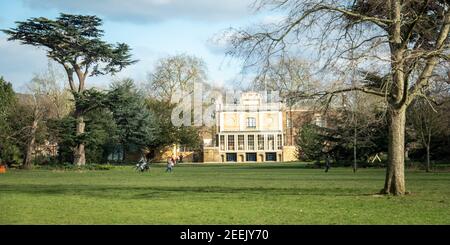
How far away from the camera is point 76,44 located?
5647cm

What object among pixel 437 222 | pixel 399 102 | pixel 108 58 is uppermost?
pixel 108 58

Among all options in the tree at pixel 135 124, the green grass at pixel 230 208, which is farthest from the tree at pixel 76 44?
the green grass at pixel 230 208

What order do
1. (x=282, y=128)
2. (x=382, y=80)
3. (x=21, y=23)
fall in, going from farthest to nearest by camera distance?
1. (x=282, y=128)
2. (x=21, y=23)
3. (x=382, y=80)

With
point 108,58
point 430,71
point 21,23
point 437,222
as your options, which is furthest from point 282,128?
point 437,222

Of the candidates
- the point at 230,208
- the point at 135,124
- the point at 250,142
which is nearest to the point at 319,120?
the point at 230,208

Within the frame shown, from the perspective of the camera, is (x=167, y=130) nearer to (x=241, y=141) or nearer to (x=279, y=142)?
(x=241, y=141)

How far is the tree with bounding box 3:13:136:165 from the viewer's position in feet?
177

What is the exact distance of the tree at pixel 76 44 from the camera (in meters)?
54.1

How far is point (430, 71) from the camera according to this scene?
20359 mm

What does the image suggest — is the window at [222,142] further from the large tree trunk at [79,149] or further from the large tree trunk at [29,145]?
the large tree trunk at [29,145]
